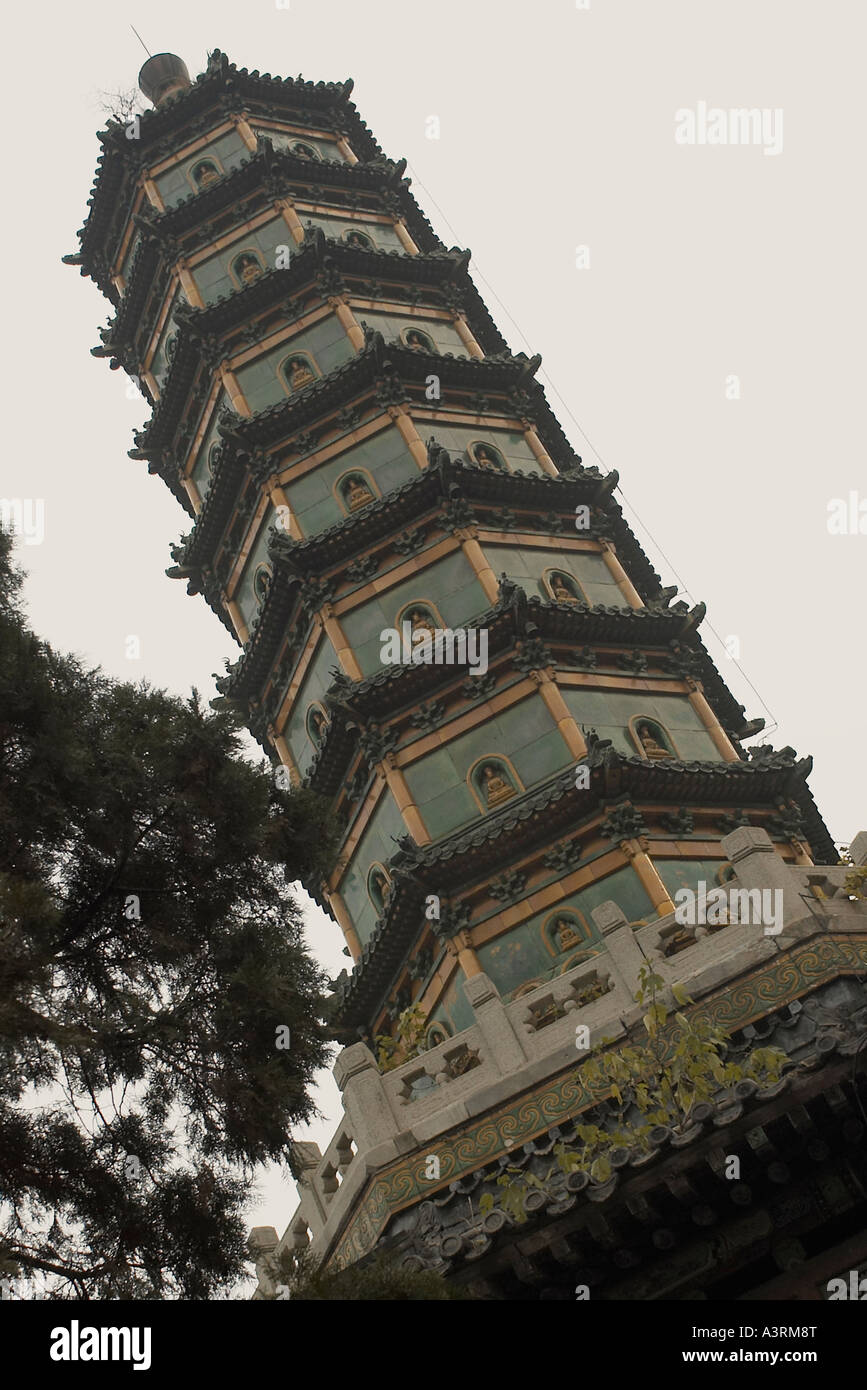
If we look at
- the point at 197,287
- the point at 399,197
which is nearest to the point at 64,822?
the point at 197,287

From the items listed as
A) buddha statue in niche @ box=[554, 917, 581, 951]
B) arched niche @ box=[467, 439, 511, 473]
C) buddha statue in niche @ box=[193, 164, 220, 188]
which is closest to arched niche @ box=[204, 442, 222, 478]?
arched niche @ box=[467, 439, 511, 473]

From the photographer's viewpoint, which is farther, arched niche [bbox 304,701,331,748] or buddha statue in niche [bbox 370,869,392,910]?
arched niche [bbox 304,701,331,748]

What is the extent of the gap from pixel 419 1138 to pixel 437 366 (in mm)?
16251

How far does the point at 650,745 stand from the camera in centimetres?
2311

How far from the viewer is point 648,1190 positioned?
13.2m

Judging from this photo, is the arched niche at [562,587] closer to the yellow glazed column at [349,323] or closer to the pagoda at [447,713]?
the pagoda at [447,713]

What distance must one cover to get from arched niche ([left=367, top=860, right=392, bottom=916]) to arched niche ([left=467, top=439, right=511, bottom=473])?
7405mm

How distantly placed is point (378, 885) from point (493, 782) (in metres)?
2.28

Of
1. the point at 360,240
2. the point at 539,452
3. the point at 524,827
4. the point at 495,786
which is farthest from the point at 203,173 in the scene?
the point at 524,827

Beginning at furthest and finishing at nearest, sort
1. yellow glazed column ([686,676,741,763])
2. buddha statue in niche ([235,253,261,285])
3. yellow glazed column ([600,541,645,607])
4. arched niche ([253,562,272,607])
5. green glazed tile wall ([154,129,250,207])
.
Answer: green glazed tile wall ([154,129,250,207]), buddha statue in niche ([235,253,261,285]), arched niche ([253,562,272,607]), yellow glazed column ([600,541,645,607]), yellow glazed column ([686,676,741,763])

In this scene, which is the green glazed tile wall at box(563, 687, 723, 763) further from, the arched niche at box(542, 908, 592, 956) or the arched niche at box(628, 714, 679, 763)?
the arched niche at box(542, 908, 592, 956)

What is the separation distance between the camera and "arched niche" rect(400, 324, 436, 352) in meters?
29.0

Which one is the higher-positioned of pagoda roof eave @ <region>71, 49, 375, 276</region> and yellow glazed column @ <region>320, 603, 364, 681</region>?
pagoda roof eave @ <region>71, 49, 375, 276</region>
